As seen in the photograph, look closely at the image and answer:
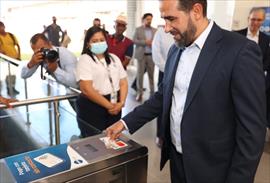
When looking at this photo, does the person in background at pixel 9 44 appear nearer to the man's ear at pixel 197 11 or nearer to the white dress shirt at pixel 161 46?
the man's ear at pixel 197 11

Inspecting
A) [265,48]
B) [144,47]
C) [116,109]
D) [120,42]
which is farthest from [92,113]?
[144,47]

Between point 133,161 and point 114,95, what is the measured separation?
85 centimetres

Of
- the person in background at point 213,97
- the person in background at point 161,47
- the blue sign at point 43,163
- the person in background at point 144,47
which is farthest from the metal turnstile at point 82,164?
the person in background at point 144,47

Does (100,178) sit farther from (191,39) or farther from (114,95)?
(114,95)

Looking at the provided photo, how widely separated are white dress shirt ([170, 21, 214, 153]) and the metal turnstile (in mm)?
198

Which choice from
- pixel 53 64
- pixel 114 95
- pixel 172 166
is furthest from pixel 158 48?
pixel 172 166

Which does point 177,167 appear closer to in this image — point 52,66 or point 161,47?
point 52,66

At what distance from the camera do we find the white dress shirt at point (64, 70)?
1927mm

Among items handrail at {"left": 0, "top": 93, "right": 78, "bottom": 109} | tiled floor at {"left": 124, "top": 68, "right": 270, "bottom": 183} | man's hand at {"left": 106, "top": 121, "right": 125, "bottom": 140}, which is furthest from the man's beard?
tiled floor at {"left": 124, "top": 68, "right": 270, "bottom": 183}

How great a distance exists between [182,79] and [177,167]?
1.46 feet

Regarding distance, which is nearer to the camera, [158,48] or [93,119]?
[93,119]

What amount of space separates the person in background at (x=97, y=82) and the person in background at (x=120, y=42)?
78 centimetres

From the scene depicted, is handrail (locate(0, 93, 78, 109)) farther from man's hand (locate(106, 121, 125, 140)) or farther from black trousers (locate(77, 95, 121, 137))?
man's hand (locate(106, 121, 125, 140))

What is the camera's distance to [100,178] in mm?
1057
